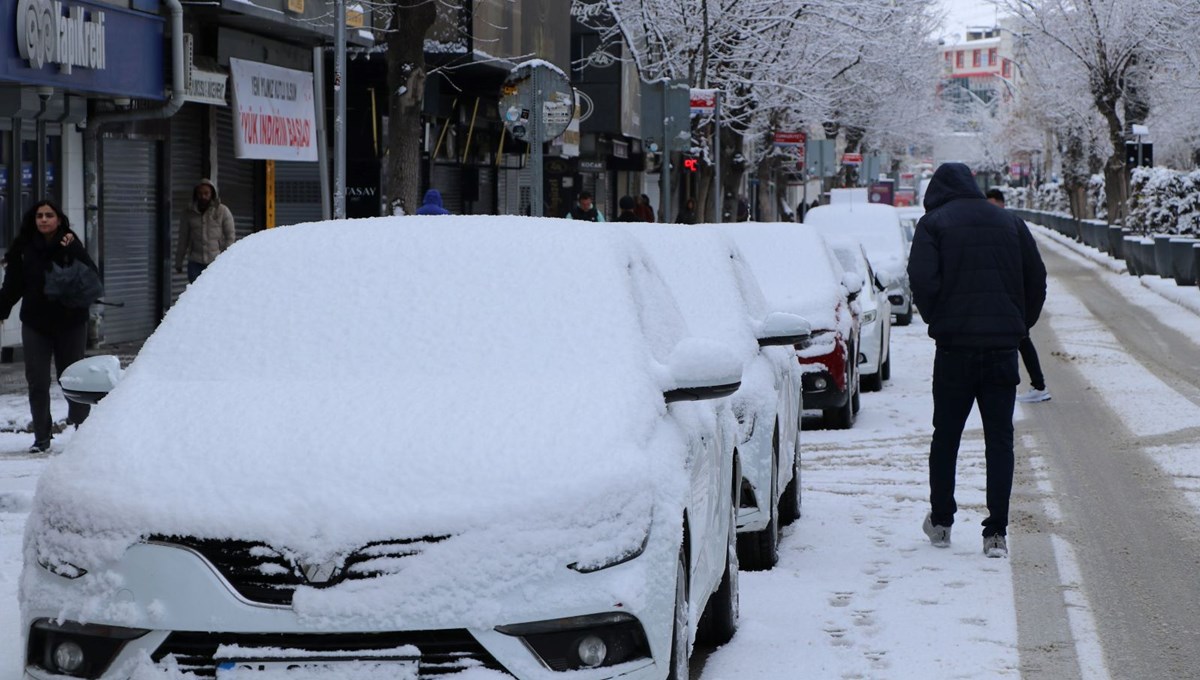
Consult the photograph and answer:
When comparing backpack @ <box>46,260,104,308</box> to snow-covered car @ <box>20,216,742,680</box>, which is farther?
backpack @ <box>46,260,104,308</box>

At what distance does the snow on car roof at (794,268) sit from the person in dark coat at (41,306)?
15.0ft

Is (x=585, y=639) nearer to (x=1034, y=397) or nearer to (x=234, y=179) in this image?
(x=1034, y=397)

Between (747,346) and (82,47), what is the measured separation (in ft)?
37.8

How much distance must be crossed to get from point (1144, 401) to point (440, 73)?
16.7 metres

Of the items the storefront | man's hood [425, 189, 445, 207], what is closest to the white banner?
the storefront

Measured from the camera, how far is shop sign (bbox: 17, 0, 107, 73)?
54.3 ft

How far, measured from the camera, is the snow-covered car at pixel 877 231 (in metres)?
26.9

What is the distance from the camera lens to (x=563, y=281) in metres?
5.85

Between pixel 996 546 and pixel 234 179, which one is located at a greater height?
pixel 234 179

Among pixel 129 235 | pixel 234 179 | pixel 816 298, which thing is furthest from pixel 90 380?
pixel 234 179

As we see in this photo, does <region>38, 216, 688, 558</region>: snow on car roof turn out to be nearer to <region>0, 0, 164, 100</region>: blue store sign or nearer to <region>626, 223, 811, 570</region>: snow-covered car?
<region>626, 223, 811, 570</region>: snow-covered car

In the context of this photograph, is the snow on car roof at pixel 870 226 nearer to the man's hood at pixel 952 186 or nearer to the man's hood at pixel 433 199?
the man's hood at pixel 433 199

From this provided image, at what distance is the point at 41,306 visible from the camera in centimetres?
1248

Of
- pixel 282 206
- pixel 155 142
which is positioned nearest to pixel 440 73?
pixel 282 206
